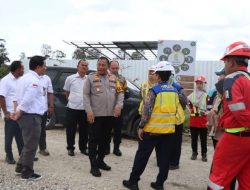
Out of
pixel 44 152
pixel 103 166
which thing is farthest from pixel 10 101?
pixel 103 166

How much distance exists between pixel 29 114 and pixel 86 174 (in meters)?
1.38

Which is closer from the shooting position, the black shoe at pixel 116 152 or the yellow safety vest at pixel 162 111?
the yellow safety vest at pixel 162 111

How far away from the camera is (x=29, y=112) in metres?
6.22

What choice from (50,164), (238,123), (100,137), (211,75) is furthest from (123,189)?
(211,75)

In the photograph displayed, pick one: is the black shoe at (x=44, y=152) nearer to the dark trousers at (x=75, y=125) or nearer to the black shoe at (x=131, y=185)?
the dark trousers at (x=75, y=125)

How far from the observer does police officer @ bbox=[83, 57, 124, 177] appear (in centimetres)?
674

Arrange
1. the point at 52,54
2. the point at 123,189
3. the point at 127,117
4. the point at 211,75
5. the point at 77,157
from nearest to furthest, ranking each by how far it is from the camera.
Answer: the point at 123,189 → the point at 77,157 → the point at 127,117 → the point at 211,75 → the point at 52,54

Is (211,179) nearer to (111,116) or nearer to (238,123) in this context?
(238,123)

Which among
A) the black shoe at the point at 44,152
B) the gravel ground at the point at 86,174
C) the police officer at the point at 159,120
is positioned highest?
the police officer at the point at 159,120

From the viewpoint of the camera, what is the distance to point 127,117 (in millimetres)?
10359

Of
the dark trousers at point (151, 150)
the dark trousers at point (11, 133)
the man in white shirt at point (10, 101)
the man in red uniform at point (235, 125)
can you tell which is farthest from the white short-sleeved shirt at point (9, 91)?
the man in red uniform at point (235, 125)

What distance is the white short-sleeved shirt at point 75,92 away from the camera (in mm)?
8359

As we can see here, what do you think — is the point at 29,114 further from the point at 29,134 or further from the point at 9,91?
the point at 9,91

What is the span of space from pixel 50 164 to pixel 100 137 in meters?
1.26
